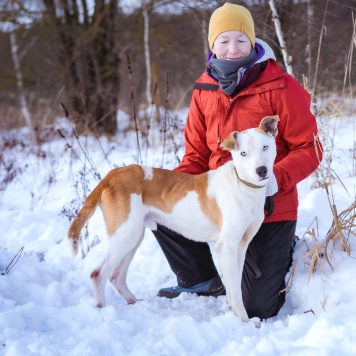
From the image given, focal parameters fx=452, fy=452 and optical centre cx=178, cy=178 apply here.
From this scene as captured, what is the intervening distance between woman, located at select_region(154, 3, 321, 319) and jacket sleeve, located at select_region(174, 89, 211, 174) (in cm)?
2

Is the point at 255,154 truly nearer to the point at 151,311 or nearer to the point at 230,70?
the point at 230,70

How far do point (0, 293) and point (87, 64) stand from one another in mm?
9459

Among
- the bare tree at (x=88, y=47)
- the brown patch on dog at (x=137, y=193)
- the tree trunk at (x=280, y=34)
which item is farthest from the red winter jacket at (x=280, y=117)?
the bare tree at (x=88, y=47)

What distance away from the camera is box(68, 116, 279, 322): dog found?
8.55 feet

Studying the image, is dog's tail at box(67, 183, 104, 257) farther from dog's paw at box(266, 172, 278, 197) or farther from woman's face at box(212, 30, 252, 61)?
woman's face at box(212, 30, 252, 61)

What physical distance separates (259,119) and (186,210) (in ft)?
2.49

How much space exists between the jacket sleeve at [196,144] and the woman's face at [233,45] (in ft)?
1.42

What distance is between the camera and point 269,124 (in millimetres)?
2494

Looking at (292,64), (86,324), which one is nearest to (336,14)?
(292,64)

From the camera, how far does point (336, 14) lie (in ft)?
15.4

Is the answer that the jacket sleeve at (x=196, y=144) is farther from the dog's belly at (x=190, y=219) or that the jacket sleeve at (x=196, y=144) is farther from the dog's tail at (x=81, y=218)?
the dog's tail at (x=81, y=218)

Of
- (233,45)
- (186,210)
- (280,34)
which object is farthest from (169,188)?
(280,34)

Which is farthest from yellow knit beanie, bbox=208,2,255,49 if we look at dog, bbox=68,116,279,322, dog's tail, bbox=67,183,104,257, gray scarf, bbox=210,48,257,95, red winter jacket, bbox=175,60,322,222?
dog's tail, bbox=67,183,104,257

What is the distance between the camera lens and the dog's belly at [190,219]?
2773 mm
